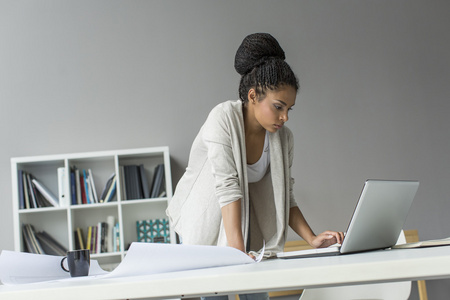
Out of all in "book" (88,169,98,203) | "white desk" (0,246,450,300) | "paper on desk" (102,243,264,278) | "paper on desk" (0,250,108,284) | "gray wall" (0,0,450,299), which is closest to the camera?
"white desk" (0,246,450,300)

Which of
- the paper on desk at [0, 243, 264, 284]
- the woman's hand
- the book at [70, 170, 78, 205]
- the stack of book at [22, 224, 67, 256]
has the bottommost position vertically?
the stack of book at [22, 224, 67, 256]

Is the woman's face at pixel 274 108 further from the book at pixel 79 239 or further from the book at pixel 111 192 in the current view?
the book at pixel 79 239

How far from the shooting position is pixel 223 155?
1488mm

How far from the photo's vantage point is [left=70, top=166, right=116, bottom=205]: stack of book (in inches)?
129

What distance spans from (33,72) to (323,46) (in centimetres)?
222

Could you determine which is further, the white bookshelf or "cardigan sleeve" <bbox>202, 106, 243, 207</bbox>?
the white bookshelf

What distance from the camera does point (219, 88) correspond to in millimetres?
3770

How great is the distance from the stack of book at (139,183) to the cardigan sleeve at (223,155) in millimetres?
1863

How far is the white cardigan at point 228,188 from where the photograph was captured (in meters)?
1.49

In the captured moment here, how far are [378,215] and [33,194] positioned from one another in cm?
267

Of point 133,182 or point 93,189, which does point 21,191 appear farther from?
point 133,182

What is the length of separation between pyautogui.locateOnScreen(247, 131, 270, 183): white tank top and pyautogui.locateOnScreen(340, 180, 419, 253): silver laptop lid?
509 millimetres

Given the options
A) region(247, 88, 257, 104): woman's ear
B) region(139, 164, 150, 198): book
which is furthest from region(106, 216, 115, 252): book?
region(247, 88, 257, 104): woman's ear

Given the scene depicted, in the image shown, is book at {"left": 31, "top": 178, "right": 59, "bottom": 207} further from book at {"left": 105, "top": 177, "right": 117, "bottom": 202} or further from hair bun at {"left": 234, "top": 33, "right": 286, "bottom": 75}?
hair bun at {"left": 234, "top": 33, "right": 286, "bottom": 75}
